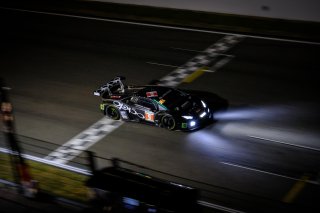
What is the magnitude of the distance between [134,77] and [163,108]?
5.25 m

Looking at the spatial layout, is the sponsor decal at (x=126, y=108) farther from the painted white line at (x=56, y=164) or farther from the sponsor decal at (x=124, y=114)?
the painted white line at (x=56, y=164)

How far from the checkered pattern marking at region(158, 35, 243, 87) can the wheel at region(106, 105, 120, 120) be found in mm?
3280

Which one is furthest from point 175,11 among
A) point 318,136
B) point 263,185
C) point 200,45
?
point 263,185

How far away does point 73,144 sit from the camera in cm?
1800

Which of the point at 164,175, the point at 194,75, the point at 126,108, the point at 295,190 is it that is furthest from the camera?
the point at 194,75

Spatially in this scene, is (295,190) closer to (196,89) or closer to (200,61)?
(196,89)

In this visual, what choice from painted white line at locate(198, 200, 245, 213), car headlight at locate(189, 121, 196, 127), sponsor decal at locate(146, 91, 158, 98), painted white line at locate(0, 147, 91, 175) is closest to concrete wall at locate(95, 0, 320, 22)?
sponsor decal at locate(146, 91, 158, 98)

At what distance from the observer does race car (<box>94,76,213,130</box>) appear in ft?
57.4

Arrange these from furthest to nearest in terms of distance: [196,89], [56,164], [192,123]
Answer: [196,89] → [192,123] → [56,164]

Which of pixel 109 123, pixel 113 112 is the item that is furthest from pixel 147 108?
pixel 109 123

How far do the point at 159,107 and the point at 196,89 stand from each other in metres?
3.74

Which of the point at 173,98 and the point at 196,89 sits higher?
the point at 173,98

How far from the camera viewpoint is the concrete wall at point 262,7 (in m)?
24.3

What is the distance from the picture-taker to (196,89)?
68.9 feet
